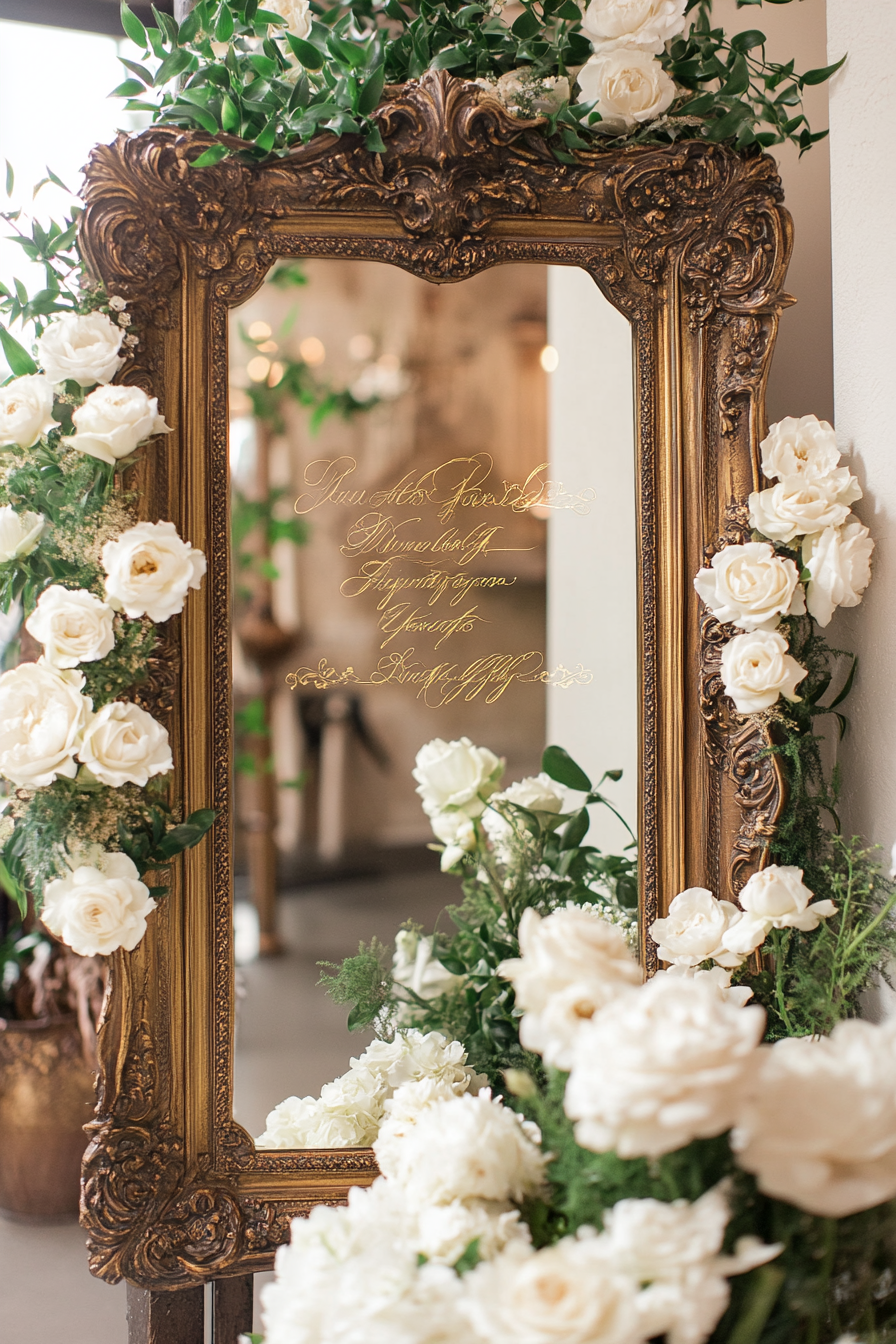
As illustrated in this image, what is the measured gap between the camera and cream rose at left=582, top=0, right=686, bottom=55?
3.05 ft

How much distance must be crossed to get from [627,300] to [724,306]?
99 millimetres

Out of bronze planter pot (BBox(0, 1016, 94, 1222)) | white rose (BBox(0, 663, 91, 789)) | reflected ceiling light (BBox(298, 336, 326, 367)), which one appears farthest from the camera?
bronze planter pot (BBox(0, 1016, 94, 1222))

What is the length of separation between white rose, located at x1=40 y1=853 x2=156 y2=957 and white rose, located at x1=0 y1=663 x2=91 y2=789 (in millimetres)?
97

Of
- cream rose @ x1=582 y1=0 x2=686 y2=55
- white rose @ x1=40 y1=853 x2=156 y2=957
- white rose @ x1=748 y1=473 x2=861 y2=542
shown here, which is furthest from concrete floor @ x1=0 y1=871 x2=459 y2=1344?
cream rose @ x1=582 y1=0 x2=686 y2=55

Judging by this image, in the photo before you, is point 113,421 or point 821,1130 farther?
point 113,421

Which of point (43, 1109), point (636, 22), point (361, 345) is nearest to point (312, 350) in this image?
point (361, 345)

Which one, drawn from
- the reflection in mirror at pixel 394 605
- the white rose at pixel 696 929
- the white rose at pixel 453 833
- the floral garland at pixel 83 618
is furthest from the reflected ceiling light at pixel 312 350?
the white rose at pixel 696 929

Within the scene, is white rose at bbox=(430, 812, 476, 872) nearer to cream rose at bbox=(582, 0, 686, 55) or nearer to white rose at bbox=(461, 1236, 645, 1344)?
white rose at bbox=(461, 1236, 645, 1344)

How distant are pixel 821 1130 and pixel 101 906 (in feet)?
2.18

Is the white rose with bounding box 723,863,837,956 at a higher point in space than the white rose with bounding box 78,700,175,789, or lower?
lower

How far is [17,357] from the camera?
0.95 m

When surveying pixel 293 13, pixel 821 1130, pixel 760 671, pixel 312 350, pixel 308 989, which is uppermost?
pixel 293 13

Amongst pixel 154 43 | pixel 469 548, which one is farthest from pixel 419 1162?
pixel 154 43

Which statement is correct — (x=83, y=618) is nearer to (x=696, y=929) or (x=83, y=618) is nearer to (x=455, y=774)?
(x=455, y=774)
